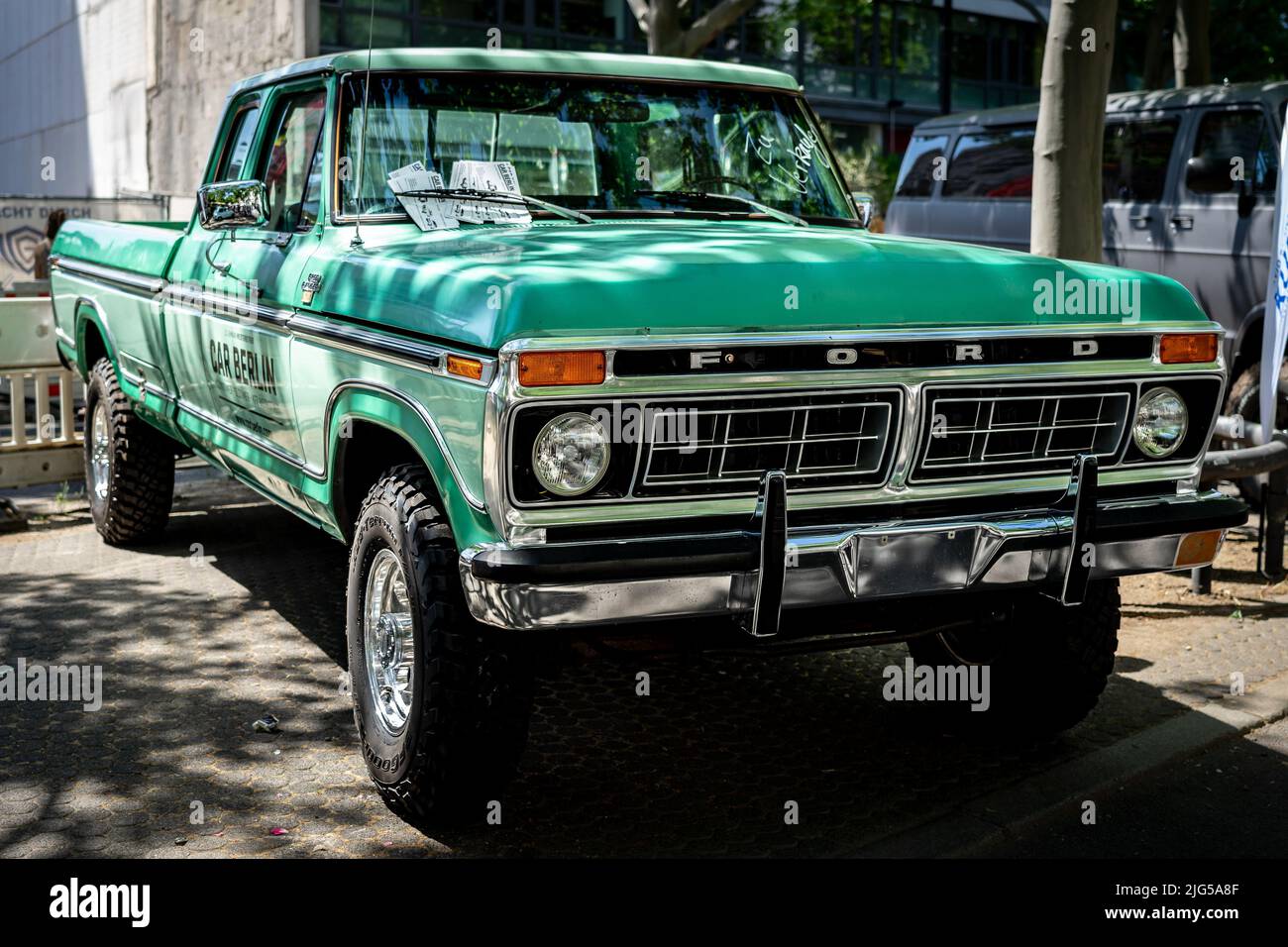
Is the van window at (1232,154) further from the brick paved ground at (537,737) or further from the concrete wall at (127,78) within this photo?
the concrete wall at (127,78)

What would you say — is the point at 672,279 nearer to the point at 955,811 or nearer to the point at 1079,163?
the point at 955,811

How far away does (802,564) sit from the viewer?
369cm

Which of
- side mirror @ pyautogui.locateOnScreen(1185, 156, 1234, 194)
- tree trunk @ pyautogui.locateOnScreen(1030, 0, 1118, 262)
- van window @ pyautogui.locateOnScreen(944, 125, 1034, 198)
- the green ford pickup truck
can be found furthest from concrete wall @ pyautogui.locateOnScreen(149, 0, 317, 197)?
the green ford pickup truck

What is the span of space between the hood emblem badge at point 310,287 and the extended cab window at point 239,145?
1533 millimetres

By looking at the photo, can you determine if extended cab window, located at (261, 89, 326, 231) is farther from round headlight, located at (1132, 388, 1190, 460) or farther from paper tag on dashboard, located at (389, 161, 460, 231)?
round headlight, located at (1132, 388, 1190, 460)

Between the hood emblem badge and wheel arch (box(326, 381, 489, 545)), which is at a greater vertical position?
the hood emblem badge

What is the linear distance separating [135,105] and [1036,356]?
2575 cm

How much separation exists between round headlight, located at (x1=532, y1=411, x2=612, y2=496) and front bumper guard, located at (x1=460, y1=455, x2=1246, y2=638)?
16 cm

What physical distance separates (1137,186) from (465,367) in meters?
7.93

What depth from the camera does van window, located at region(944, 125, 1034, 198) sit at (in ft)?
38.3

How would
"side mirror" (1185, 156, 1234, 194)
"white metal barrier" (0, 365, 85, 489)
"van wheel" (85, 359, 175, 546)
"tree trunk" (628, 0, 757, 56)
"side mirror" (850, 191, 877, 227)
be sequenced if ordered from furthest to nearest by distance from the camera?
"tree trunk" (628, 0, 757, 56)
"side mirror" (1185, 156, 1234, 194)
"white metal barrier" (0, 365, 85, 489)
"van wheel" (85, 359, 175, 546)
"side mirror" (850, 191, 877, 227)

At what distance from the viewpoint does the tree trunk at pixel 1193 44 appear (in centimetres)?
1491

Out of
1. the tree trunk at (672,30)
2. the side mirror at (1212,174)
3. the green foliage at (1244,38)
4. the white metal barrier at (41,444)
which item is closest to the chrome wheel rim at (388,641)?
the white metal barrier at (41,444)
